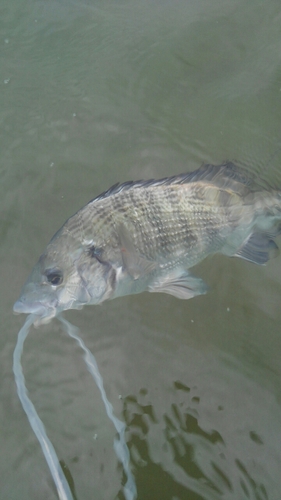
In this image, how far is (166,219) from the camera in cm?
253

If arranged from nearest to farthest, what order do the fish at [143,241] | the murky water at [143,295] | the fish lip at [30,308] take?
the fish lip at [30,308] < the fish at [143,241] < the murky water at [143,295]

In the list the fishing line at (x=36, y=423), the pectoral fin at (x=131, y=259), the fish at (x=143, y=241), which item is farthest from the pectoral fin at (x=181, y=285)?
the fishing line at (x=36, y=423)

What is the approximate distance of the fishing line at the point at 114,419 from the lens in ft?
8.01

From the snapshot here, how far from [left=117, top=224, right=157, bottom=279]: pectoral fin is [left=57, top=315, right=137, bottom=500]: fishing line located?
2.30 feet

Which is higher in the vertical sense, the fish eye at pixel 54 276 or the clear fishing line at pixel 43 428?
the fish eye at pixel 54 276

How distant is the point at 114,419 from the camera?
266cm

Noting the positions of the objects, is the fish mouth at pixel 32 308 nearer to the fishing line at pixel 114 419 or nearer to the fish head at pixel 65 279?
the fish head at pixel 65 279

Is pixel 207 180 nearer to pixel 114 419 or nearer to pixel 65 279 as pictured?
→ pixel 65 279

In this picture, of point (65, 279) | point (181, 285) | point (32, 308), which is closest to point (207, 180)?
point (181, 285)

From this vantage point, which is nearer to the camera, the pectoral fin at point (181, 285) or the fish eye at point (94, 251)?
the fish eye at point (94, 251)

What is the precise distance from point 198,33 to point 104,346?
3.36 metres

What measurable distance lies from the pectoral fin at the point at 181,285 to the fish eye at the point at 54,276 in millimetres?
630

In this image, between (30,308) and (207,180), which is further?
(207,180)

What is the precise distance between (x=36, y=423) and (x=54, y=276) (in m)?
1.05
